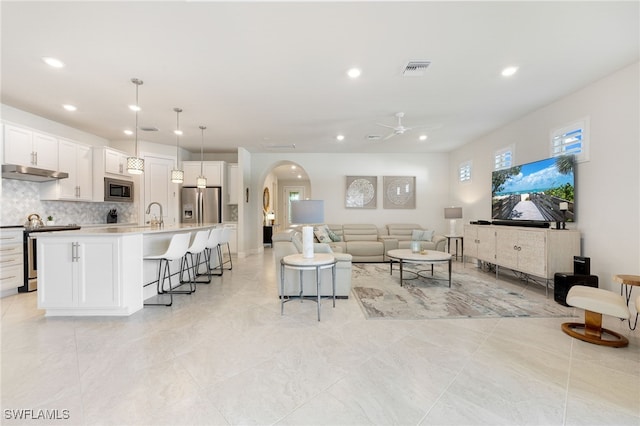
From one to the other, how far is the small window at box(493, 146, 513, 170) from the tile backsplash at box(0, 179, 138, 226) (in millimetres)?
8293

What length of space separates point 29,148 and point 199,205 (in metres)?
3.12

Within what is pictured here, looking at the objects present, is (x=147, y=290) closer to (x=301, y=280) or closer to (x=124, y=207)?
(x=301, y=280)

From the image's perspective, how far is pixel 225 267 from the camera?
565cm

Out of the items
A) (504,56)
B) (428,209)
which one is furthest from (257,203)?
(504,56)

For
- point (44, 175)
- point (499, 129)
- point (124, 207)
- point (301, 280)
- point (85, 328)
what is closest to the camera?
point (85, 328)

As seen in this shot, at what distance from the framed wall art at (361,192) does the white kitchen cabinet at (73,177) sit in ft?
19.1

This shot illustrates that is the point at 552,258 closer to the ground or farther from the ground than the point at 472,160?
closer to the ground

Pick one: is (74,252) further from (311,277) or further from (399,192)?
(399,192)

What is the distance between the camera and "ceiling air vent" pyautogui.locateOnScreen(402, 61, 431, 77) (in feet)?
9.68

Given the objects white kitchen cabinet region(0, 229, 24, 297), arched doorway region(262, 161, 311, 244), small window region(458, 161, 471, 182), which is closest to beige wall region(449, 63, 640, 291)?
small window region(458, 161, 471, 182)

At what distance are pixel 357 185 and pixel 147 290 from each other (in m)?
5.62

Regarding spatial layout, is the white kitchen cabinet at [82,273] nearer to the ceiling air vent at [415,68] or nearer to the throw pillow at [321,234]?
the ceiling air vent at [415,68]

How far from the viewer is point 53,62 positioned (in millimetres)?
2898

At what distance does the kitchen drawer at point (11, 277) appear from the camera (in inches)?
145
